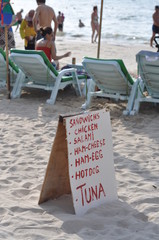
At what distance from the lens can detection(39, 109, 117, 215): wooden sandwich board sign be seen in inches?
147

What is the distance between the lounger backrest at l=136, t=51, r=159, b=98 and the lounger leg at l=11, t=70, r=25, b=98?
6.90ft

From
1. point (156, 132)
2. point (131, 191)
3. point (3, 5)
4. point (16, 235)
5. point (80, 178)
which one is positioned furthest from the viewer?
point (3, 5)

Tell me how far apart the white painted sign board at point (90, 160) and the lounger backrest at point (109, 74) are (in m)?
2.68

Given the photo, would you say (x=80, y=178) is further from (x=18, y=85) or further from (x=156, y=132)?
(x=18, y=85)

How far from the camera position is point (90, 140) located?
3896mm

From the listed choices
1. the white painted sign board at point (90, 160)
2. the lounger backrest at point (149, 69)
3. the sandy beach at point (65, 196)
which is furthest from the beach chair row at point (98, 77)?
the white painted sign board at point (90, 160)

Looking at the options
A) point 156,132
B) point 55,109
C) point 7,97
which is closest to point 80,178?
point 156,132

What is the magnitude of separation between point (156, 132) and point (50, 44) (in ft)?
9.11

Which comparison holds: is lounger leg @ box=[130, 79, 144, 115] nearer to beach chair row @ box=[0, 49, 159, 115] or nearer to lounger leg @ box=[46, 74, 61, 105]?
beach chair row @ box=[0, 49, 159, 115]

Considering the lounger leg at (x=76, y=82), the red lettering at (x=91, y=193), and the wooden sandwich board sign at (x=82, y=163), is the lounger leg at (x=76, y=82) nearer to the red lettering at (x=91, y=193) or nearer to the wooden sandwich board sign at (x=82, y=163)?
the wooden sandwich board sign at (x=82, y=163)

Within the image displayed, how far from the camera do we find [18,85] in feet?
26.0

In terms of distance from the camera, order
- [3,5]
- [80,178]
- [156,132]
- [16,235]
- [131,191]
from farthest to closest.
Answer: [3,5] < [156,132] < [131,191] < [80,178] < [16,235]

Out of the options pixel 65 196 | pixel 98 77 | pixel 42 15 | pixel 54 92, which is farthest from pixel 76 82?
pixel 65 196

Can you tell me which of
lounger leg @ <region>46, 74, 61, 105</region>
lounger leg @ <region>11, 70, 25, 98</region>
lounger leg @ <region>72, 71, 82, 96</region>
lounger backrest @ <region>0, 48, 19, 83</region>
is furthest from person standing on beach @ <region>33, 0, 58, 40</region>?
lounger leg @ <region>46, 74, 61, 105</region>
